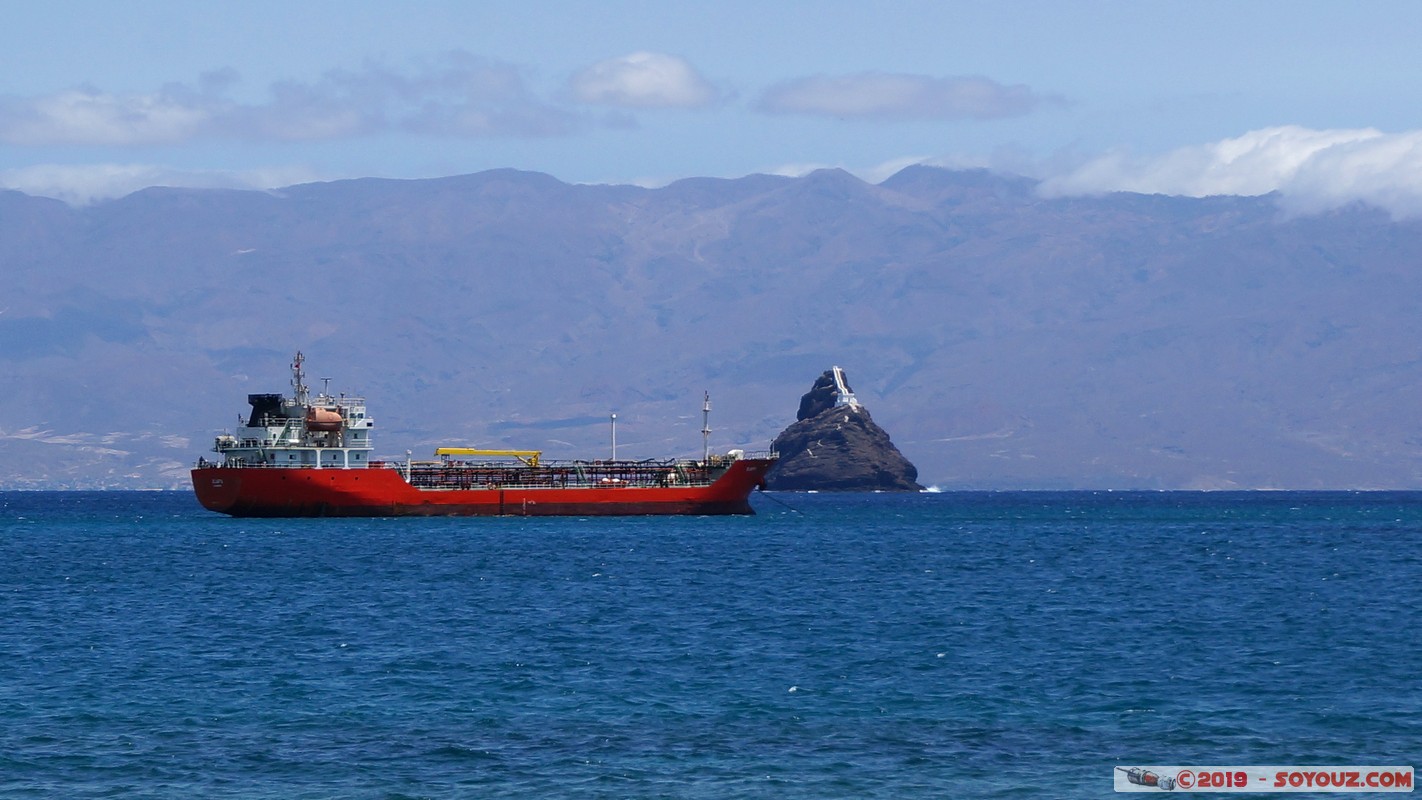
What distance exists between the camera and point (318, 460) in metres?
130

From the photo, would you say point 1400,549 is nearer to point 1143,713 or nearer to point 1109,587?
point 1109,587

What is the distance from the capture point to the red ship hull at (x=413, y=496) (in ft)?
423

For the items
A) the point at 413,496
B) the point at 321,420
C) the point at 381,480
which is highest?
the point at 321,420

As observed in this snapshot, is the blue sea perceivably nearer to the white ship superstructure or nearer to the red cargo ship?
the red cargo ship

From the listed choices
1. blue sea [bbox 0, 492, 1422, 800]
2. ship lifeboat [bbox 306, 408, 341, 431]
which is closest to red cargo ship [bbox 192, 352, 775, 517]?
ship lifeboat [bbox 306, 408, 341, 431]

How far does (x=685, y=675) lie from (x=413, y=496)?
290ft

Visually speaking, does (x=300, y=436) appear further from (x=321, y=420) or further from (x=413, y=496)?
(x=413, y=496)

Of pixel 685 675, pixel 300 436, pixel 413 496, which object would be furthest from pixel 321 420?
pixel 685 675

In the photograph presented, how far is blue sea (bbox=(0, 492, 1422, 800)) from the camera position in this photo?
36.1 m

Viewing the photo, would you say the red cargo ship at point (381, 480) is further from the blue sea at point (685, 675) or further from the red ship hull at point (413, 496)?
the blue sea at point (685, 675)

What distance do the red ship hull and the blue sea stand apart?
120 feet

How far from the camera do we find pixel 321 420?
424ft

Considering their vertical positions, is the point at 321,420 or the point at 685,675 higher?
the point at 321,420

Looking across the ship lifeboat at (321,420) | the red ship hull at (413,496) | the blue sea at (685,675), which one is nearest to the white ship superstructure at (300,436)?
the ship lifeboat at (321,420)
